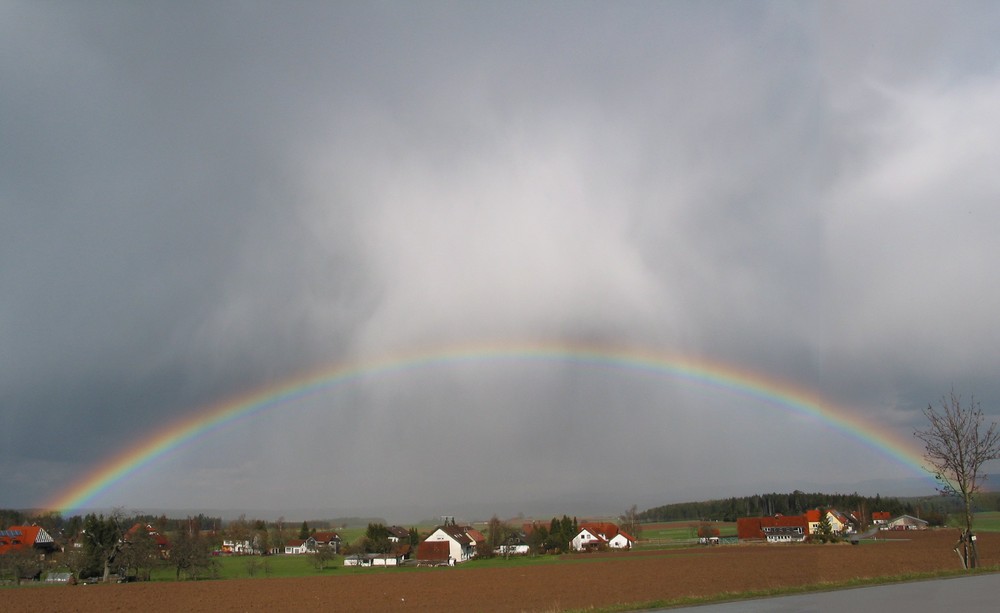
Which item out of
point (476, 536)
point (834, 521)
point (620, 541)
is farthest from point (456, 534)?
point (834, 521)

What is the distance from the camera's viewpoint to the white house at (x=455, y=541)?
375 feet

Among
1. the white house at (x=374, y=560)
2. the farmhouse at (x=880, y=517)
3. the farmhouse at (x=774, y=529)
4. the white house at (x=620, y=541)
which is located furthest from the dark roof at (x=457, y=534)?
the farmhouse at (x=880, y=517)

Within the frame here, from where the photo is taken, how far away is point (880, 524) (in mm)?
166625

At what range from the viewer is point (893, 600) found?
1681 cm

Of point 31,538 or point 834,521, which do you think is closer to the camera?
point 31,538

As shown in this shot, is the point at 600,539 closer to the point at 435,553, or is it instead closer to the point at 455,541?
the point at 455,541

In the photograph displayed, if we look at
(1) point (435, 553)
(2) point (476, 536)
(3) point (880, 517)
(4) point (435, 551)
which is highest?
(4) point (435, 551)

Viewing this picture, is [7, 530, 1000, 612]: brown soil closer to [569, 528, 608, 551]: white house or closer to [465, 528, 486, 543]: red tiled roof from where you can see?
[465, 528, 486, 543]: red tiled roof

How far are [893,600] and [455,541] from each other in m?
105

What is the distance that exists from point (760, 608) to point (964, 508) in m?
19.8

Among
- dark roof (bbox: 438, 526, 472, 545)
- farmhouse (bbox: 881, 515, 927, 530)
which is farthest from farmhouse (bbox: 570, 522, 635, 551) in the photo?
farmhouse (bbox: 881, 515, 927, 530)

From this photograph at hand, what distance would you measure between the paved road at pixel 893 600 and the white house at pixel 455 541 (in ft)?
315

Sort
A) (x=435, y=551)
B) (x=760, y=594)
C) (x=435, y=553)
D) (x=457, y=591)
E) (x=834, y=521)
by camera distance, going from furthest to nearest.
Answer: (x=834, y=521), (x=435, y=551), (x=435, y=553), (x=457, y=591), (x=760, y=594)

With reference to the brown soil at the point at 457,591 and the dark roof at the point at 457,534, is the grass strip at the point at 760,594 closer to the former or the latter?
the brown soil at the point at 457,591
